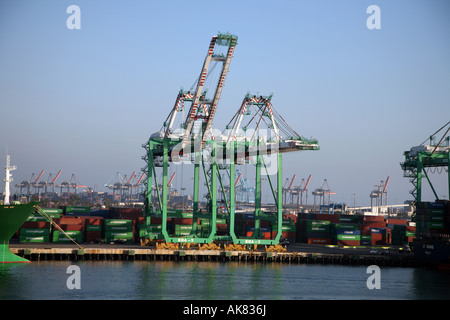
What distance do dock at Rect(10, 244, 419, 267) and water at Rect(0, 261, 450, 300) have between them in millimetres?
1976

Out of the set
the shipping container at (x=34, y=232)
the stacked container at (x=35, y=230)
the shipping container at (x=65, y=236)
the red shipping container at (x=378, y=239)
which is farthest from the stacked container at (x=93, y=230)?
the red shipping container at (x=378, y=239)

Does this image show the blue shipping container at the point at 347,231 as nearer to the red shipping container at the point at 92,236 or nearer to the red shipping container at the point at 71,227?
the red shipping container at the point at 92,236

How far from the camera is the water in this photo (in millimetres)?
44156

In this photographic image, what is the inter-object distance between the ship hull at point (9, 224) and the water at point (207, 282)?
2855mm

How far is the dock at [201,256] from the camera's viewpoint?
6203cm

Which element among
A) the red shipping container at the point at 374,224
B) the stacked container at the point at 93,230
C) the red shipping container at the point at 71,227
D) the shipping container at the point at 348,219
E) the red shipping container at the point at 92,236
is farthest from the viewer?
the shipping container at the point at 348,219

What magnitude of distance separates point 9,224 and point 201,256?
21.5 meters

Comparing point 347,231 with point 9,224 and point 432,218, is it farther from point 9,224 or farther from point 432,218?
point 9,224

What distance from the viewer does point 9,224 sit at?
57312mm

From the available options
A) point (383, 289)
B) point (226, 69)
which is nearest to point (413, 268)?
point (383, 289)

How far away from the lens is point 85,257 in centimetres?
6359

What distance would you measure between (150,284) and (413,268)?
117ft

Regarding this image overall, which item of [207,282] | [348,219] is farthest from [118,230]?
[348,219]
